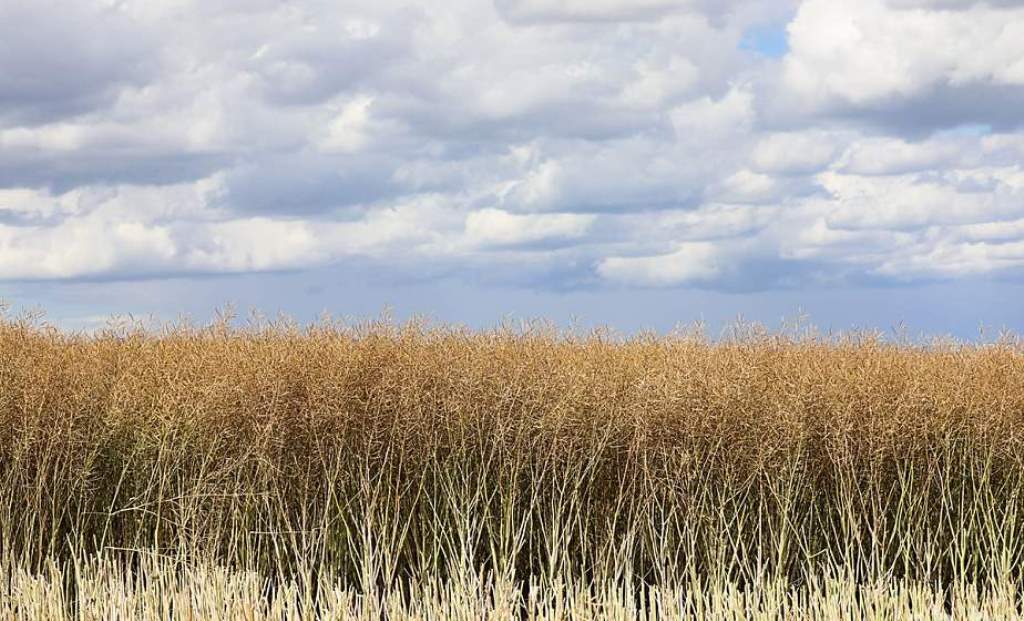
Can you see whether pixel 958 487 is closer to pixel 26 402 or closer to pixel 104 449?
pixel 104 449

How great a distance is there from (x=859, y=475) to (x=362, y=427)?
15.0 ft

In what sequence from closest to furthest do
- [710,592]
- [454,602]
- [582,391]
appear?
[454,602]
[710,592]
[582,391]

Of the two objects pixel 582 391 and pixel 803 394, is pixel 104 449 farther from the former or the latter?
pixel 803 394

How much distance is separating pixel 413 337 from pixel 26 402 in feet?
11.5

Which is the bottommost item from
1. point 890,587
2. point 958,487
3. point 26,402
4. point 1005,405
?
point 890,587

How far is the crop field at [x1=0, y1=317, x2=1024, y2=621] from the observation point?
9320mm

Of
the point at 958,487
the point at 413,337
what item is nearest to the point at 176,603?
the point at 413,337

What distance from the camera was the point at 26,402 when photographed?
9.63 metres

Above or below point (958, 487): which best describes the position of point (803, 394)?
above

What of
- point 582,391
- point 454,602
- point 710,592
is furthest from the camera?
point 582,391

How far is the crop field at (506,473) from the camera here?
932 cm

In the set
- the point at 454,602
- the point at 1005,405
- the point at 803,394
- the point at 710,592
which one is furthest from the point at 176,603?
the point at 1005,405

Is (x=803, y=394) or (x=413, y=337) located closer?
(x=803, y=394)

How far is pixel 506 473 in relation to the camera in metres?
9.59
